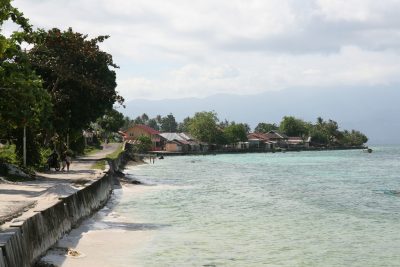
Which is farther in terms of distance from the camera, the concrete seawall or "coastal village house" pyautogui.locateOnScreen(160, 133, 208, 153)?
"coastal village house" pyautogui.locateOnScreen(160, 133, 208, 153)

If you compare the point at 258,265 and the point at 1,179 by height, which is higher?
the point at 1,179

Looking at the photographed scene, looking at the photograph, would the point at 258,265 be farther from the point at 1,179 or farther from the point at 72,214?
the point at 1,179

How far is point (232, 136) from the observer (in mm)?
187625

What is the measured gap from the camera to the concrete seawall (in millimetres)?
12812

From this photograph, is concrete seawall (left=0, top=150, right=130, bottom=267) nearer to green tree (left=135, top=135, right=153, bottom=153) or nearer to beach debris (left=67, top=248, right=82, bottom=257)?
beach debris (left=67, top=248, right=82, bottom=257)

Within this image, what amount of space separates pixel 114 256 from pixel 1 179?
12064mm

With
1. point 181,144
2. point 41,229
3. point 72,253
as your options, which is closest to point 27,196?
point 72,253

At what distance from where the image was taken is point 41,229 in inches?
669

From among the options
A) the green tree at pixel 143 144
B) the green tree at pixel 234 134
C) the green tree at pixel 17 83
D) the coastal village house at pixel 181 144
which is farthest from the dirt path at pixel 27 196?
the green tree at pixel 234 134

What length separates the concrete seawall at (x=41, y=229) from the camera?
1281 centimetres

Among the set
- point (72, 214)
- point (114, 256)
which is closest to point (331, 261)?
point (114, 256)

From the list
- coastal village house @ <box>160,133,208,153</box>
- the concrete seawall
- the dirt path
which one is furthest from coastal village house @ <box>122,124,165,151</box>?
the concrete seawall

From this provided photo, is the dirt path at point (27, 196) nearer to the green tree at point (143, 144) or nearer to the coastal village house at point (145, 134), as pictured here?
the green tree at point (143, 144)

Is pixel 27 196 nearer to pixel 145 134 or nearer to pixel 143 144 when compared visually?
pixel 143 144
